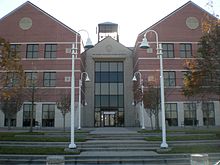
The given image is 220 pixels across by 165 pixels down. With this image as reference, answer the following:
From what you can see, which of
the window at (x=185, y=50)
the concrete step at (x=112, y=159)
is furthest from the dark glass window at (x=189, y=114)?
the concrete step at (x=112, y=159)

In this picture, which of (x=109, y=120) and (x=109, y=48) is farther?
(x=109, y=48)

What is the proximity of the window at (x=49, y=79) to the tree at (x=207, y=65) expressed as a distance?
79.5ft

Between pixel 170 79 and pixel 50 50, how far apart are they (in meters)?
17.1

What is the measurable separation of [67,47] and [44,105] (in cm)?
855

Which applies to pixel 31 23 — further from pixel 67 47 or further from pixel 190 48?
pixel 190 48

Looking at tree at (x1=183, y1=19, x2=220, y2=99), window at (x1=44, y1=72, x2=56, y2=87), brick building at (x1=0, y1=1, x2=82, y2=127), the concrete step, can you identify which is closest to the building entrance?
brick building at (x1=0, y1=1, x2=82, y2=127)

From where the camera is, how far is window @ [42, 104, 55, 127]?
122ft

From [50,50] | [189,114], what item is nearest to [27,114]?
[50,50]

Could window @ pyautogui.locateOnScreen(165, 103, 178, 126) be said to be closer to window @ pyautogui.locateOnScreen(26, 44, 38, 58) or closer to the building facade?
the building facade

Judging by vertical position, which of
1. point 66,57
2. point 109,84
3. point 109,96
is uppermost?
point 66,57

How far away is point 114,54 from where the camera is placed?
46.0 metres

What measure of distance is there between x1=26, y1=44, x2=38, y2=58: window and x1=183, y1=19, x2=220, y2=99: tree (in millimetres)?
26472

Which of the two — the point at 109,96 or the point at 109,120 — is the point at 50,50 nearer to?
the point at 109,96

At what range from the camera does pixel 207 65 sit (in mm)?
16094
